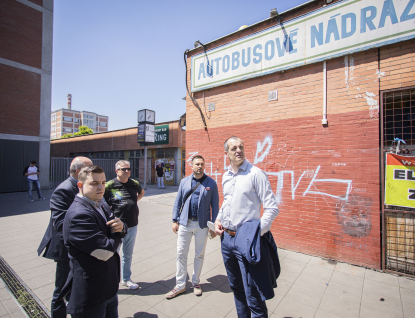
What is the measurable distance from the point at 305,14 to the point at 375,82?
6.19ft

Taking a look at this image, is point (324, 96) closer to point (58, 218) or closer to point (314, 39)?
point (314, 39)

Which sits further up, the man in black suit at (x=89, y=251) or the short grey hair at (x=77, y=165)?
the short grey hair at (x=77, y=165)

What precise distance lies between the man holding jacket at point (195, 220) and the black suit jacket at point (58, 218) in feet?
→ 4.68

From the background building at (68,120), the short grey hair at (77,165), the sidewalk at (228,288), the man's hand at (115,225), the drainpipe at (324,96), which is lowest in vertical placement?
the sidewalk at (228,288)

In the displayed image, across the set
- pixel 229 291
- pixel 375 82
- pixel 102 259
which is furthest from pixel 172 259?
pixel 375 82

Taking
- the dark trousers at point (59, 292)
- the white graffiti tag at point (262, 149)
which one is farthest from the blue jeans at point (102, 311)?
the white graffiti tag at point (262, 149)

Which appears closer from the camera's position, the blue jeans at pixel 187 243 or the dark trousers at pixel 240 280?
the dark trousers at pixel 240 280

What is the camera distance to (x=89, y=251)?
1.68 meters

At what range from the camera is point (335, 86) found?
13.5 feet

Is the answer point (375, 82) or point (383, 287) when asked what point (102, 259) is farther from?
point (375, 82)

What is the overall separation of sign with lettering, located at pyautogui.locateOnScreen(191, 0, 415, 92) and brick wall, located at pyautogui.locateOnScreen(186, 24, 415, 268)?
187 millimetres

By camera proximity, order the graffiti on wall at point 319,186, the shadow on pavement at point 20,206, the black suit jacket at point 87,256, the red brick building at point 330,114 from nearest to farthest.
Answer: the black suit jacket at point 87,256, the red brick building at point 330,114, the graffiti on wall at point 319,186, the shadow on pavement at point 20,206

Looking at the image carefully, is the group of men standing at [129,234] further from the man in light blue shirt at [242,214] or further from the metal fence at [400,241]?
the metal fence at [400,241]

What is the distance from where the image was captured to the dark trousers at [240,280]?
211 centimetres
